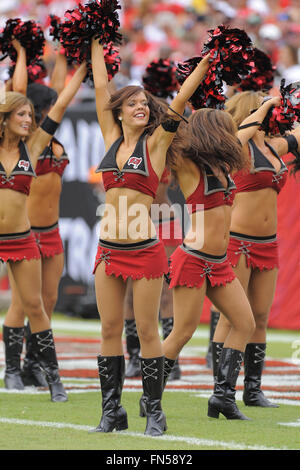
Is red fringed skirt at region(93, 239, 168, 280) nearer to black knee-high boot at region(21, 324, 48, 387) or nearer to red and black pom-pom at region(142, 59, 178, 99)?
black knee-high boot at region(21, 324, 48, 387)

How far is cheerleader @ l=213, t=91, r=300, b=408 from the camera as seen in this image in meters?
5.64

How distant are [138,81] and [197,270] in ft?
18.6

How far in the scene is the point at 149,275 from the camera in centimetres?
454

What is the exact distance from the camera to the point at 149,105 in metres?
4.84

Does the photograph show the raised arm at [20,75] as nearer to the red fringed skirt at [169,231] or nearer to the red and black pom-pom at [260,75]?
the red fringed skirt at [169,231]

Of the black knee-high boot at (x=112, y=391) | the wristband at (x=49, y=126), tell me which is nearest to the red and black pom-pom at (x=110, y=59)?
the wristband at (x=49, y=126)

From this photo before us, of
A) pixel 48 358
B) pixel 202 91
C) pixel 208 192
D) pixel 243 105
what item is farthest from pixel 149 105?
pixel 48 358

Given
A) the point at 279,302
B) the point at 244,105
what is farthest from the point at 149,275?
the point at 279,302

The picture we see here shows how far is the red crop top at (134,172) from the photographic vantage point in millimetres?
4590

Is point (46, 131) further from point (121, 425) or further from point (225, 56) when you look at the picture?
point (121, 425)

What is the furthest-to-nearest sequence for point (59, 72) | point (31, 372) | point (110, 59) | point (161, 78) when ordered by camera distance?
point (161, 78) < point (31, 372) < point (59, 72) < point (110, 59)

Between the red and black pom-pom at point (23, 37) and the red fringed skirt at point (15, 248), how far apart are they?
62.9 inches
